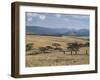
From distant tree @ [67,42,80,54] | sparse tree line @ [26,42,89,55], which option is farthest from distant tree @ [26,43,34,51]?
distant tree @ [67,42,80,54]

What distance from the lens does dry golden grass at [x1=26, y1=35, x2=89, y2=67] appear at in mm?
2113

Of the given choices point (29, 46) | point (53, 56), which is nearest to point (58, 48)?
point (53, 56)

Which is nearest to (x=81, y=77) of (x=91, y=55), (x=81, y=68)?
(x=81, y=68)

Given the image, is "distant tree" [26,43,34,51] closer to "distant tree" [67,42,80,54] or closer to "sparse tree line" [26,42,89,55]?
"sparse tree line" [26,42,89,55]

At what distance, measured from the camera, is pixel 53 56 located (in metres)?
2.20

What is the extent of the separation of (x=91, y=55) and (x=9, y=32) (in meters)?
0.87

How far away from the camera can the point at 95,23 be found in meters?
2.39

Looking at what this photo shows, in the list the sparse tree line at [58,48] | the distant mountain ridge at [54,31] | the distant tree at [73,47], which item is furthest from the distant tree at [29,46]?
the distant tree at [73,47]

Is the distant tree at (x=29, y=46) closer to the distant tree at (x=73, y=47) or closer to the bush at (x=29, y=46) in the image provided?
the bush at (x=29, y=46)

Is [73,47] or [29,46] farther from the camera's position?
[73,47]

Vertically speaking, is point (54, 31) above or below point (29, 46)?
above

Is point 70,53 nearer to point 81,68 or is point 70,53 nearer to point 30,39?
point 81,68

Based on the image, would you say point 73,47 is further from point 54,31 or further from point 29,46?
point 29,46

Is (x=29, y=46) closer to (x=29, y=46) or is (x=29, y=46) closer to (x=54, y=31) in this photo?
(x=29, y=46)
